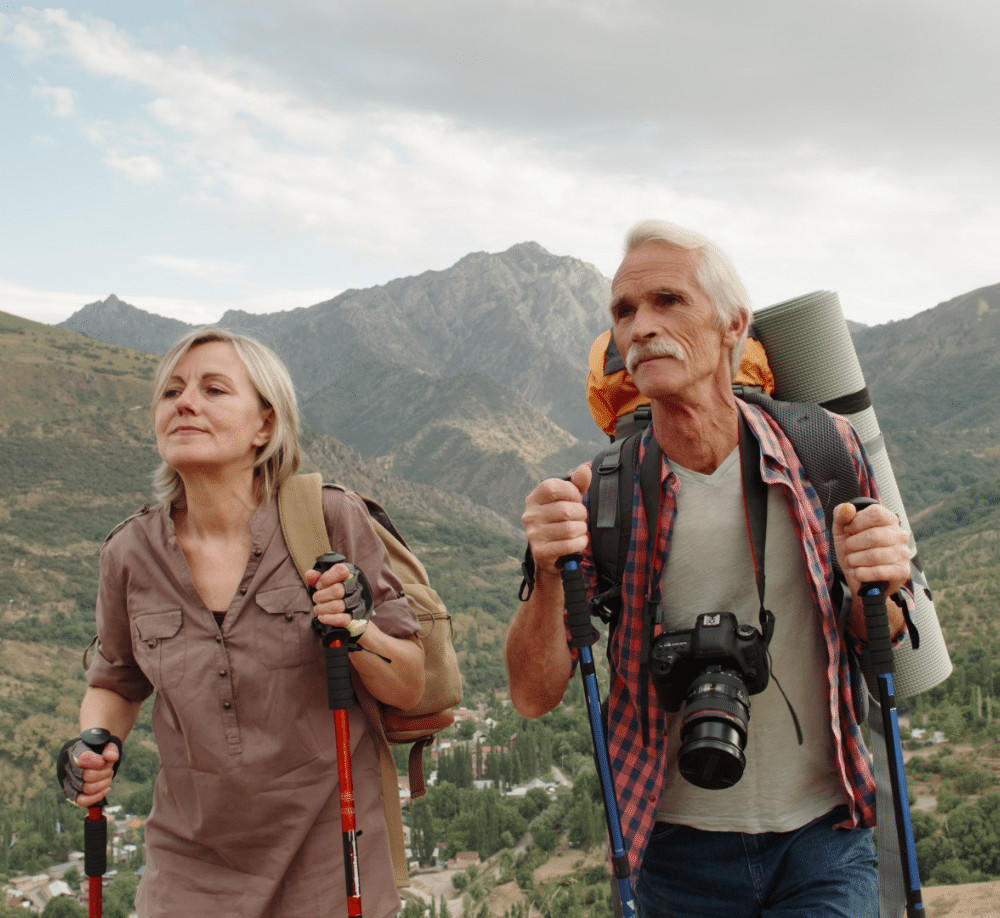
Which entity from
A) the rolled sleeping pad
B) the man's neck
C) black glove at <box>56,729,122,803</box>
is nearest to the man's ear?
the man's neck

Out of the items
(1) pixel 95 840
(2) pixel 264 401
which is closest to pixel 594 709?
(2) pixel 264 401

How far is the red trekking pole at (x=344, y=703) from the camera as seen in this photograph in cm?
248

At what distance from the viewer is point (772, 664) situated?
8.31 ft

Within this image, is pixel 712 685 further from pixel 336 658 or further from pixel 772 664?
pixel 336 658

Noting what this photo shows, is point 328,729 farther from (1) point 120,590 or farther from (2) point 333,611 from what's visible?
(1) point 120,590

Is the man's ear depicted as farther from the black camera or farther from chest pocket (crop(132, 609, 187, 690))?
chest pocket (crop(132, 609, 187, 690))

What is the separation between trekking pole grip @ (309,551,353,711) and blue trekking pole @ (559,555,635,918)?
605 mm

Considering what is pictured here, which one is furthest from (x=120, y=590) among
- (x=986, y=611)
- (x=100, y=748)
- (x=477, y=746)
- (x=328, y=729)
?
(x=477, y=746)

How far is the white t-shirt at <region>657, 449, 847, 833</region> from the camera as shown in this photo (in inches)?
98.5

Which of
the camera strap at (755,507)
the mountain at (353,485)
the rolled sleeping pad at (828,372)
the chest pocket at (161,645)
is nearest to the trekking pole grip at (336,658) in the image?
the chest pocket at (161,645)

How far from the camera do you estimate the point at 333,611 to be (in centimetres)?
245

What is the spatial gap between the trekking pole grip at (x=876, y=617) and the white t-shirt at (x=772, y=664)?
20 cm

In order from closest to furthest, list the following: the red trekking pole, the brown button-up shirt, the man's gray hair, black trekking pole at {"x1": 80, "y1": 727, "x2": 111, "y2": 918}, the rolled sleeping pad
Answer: the red trekking pole → the brown button-up shirt → the man's gray hair → black trekking pole at {"x1": 80, "y1": 727, "x2": 111, "y2": 918} → the rolled sleeping pad

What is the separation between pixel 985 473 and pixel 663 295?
427 feet
